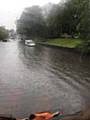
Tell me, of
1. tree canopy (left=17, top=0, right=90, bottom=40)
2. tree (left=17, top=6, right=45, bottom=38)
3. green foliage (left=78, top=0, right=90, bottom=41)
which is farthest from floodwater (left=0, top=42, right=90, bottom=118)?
tree (left=17, top=6, right=45, bottom=38)

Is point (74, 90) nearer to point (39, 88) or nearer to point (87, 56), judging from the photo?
point (39, 88)

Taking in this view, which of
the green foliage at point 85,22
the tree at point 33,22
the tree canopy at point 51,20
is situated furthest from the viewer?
the tree at point 33,22

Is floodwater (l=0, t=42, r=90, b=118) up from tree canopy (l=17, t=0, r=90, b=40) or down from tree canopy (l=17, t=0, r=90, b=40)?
down

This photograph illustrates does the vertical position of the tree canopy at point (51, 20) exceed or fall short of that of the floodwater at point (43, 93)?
it exceeds it

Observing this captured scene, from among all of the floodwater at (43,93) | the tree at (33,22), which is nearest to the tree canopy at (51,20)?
the tree at (33,22)

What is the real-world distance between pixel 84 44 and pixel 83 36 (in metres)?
1.24

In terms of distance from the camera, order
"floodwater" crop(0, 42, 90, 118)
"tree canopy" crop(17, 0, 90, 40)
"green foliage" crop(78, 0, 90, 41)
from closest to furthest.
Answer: "floodwater" crop(0, 42, 90, 118), "green foliage" crop(78, 0, 90, 41), "tree canopy" crop(17, 0, 90, 40)

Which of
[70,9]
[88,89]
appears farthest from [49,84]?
[70,9]

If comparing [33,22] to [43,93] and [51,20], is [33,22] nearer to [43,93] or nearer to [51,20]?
[51,20]

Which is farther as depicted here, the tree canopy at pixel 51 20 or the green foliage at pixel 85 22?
the tree canopy at pixel 51 20

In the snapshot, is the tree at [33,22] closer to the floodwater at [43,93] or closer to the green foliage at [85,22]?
the green foliage at [85,22]

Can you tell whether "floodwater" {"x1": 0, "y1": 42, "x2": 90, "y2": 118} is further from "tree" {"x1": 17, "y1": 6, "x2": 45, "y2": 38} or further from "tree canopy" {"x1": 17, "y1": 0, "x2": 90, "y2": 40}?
"tree" {"x1": 17, "y1": 6, "x2": 45, "y2": 38}

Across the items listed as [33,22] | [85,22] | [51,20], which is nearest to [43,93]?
[85,22]

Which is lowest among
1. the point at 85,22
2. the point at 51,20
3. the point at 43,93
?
the point at 43,93
